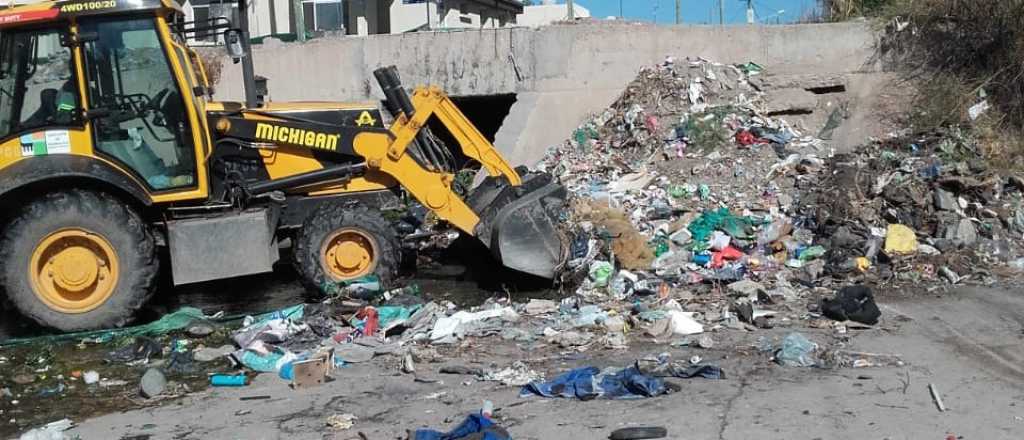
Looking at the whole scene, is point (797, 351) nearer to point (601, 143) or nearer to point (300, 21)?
point (601, 143)

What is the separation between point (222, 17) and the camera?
8320mm

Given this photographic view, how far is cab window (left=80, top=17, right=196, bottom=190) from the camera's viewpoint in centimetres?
764

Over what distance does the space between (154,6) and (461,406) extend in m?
4.20

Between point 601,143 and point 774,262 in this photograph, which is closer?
point 774,262

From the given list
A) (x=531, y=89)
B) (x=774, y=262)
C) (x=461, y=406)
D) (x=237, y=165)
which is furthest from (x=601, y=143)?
(x=461, y=406)

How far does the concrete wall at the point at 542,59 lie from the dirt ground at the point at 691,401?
740 centimetres

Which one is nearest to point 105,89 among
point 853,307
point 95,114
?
point 95,114

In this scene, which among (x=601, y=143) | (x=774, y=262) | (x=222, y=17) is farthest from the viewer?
(x=601, y=143)

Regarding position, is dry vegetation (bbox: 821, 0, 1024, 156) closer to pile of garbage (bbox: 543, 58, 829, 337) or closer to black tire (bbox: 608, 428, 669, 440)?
pile of garbage (bbox: 543, 58, 829, 337)

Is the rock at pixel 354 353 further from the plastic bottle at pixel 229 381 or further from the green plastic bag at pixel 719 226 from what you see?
the green plastic bag at pixel 719 226

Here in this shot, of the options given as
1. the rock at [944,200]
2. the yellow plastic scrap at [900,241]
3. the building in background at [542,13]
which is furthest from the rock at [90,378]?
the building in background at [542,13]

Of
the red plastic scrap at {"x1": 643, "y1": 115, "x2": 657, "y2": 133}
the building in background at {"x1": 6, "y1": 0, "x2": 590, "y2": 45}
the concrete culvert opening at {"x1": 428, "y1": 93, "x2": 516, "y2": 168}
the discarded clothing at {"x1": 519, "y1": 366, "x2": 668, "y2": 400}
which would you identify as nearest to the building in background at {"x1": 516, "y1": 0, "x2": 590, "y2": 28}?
the building in background at {"x1": 6, "y1": 0, "x2": 590, "y2": 45}

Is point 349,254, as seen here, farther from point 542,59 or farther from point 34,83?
point 542,59

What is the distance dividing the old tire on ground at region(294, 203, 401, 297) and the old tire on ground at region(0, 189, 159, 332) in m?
1.23
